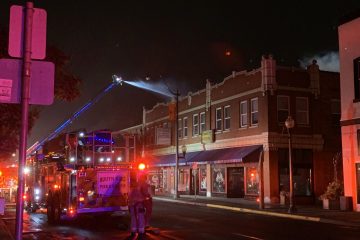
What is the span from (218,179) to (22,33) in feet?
105

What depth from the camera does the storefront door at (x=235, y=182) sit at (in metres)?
34.1

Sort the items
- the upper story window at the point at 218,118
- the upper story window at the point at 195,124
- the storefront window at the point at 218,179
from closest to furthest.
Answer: the storefront window at the point at 218,179 → the upper story window at the point at 218,118 → the upper story window at the point at 195,124

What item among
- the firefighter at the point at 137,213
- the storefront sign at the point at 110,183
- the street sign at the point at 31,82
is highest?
the street sign at the point at 31,82

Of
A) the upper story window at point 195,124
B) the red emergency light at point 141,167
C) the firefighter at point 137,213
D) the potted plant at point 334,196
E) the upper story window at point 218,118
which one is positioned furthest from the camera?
the upper story window at point 195,124

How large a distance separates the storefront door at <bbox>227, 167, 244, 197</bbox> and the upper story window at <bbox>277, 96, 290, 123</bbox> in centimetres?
473

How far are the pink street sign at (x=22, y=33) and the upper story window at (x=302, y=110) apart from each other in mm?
28767

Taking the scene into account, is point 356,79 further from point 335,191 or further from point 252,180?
point 252,180

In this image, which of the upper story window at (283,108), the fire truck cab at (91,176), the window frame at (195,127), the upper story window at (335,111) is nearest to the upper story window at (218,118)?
the window frame at (195,127)

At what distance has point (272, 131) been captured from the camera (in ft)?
102

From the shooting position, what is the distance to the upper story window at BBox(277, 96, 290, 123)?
31.8 m

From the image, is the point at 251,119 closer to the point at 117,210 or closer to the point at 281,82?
the point at 281,82

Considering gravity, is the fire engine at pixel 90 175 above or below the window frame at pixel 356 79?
below

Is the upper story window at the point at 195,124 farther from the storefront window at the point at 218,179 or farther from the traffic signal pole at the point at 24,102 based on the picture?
the traffic signal pole at the point at 24,102

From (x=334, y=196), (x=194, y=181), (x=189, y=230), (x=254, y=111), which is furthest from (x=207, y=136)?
(x=189, y=230)
